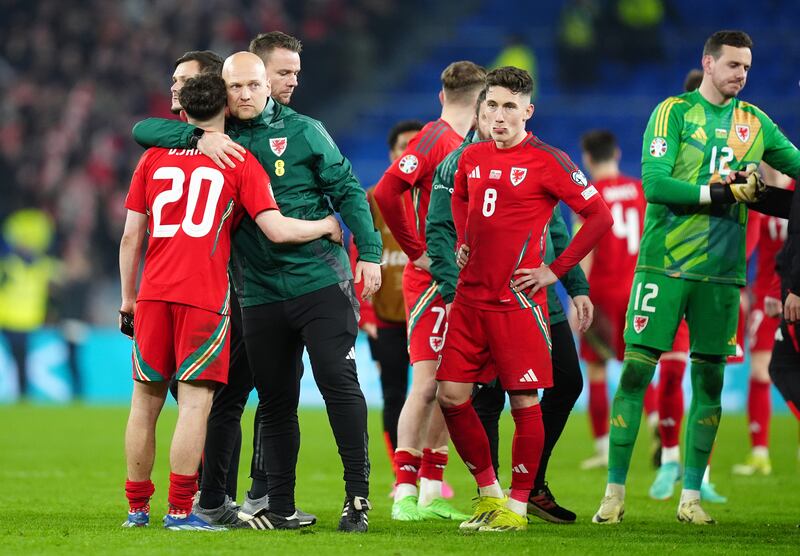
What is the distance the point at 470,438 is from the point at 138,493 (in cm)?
153

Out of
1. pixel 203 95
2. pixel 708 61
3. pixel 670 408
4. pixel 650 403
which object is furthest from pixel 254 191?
pixel 650 403

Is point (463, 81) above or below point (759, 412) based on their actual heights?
above

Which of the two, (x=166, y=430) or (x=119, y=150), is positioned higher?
(x=119, y=150)

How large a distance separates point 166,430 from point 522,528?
22.7ft

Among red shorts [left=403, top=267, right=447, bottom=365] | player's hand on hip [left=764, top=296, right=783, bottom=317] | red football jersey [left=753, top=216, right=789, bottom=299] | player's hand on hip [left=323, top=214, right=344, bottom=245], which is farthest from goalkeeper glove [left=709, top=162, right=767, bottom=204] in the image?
red football jersey [left=753, top=216, right=789, bottom=299]

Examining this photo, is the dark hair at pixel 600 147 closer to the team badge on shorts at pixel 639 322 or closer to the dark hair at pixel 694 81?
the dark hair at pixel 694 81

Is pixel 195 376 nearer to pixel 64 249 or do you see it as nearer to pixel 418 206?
pixel 418 206

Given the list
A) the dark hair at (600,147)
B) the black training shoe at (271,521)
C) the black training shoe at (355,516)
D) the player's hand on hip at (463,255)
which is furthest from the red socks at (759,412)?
the black training shoe at (271,521)

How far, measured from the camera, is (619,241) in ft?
32.9

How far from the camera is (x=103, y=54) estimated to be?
20812mm

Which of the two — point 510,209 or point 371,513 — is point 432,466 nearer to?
point 371,513

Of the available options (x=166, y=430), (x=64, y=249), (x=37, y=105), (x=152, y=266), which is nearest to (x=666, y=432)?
(x=152, y=266)

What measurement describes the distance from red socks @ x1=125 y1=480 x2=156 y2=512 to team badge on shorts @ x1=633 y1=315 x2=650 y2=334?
2.53 m

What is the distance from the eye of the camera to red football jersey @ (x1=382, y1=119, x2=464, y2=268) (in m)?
6.57
